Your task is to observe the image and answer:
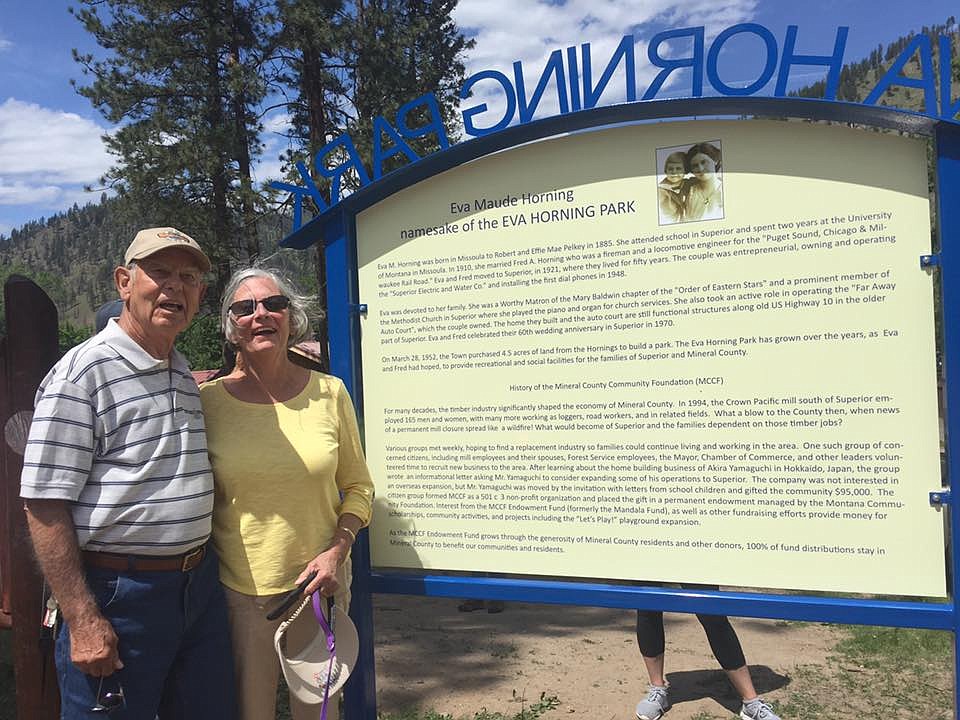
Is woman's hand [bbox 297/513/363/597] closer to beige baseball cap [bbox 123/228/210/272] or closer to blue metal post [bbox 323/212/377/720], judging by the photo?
blue metal post [bbox 323/212/377/720]

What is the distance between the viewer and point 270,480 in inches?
86.3

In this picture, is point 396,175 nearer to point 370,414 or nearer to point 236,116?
point 370,414

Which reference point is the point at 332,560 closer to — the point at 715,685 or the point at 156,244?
the point at 156,244

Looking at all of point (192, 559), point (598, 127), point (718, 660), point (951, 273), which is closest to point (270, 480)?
point (192, 559)

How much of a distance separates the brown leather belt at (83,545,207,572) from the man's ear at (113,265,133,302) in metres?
0.71

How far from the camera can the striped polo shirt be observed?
1.81 meters

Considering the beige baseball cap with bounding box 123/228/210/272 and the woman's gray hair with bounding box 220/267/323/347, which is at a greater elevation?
the beige baseball cap with bounding box 123/228/210/272

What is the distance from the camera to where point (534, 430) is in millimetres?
2531

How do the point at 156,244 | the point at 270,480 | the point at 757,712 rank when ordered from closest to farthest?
the point at 156,244 → the point at 270,480 → the point at 757,712

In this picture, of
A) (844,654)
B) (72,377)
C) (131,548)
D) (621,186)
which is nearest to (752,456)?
(621,186)

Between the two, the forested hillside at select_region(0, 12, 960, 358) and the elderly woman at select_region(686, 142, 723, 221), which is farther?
the forested hillside at select_region(0, 12, 960, 358)

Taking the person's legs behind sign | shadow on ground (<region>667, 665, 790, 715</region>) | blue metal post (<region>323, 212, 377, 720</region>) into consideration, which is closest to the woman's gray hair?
blue metal post (<region>323, 212, 377, 720</region>)

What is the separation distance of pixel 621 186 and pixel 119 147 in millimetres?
12018

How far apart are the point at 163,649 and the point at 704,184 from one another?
2103 millimetres
